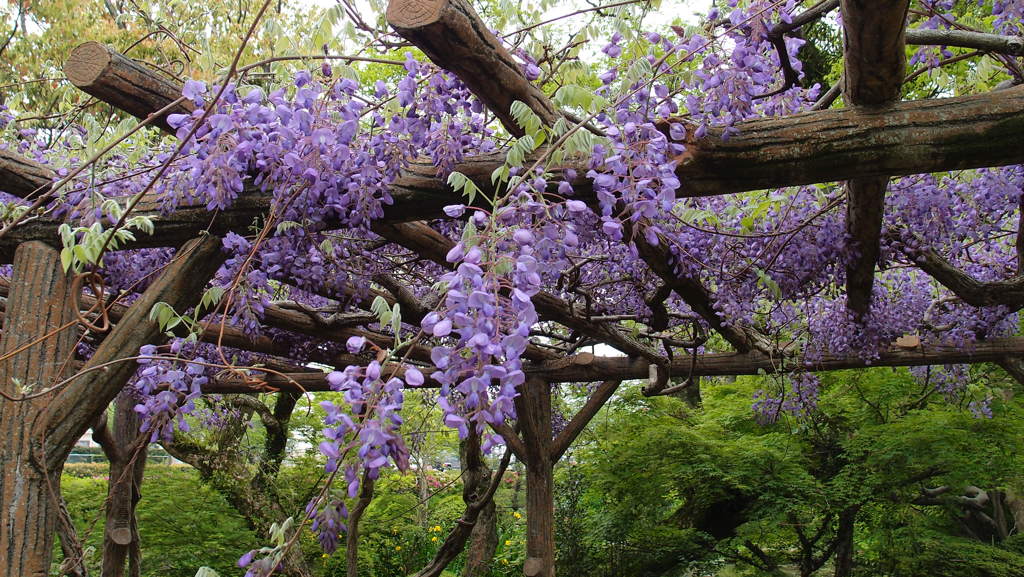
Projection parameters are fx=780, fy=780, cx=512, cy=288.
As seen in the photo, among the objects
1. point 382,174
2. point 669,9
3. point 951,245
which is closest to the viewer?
point 382,174

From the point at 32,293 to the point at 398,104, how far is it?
1.56 m

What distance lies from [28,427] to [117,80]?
1160 millimetres

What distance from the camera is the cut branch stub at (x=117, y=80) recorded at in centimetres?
214

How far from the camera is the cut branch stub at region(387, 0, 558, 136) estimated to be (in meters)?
1.54

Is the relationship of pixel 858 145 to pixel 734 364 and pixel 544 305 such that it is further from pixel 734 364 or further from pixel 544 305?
pixel 734 364

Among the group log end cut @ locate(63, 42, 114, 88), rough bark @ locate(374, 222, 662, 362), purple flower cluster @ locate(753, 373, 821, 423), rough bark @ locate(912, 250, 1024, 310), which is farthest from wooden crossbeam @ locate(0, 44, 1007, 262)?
purple flower cluster @ locate(753, 373, 821, 423)

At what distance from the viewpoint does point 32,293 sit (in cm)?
269

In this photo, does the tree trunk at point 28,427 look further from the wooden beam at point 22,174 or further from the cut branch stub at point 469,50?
the cut branch stub at point 469,50

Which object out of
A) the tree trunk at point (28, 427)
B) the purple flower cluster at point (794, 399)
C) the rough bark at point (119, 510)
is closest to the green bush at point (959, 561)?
the purple flower cluster at point (794, 399)

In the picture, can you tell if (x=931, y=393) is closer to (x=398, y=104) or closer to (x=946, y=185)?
(x=946, y=185)

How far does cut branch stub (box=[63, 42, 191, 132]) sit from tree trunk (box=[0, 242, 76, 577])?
764 millimetres

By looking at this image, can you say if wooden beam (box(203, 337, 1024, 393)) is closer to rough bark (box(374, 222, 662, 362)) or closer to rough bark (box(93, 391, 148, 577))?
rough bark (box(374, 222, 662, 362))

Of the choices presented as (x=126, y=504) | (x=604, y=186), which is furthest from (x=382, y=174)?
(x=126, y=504)

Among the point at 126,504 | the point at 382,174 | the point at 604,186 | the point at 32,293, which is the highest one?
the point at 382,174
